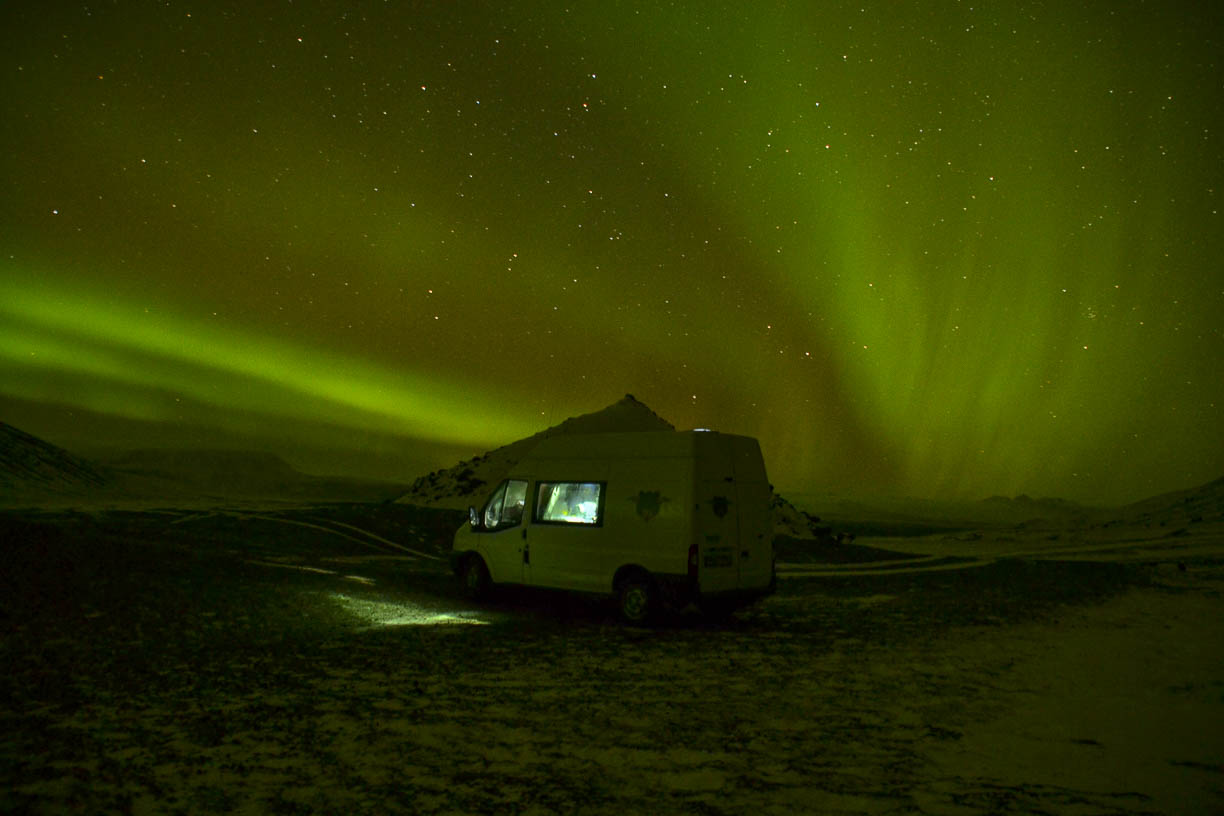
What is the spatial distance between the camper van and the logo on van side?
0.01 meters

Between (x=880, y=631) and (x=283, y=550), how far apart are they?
16939 mm

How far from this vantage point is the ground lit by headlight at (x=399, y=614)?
38.0 ft

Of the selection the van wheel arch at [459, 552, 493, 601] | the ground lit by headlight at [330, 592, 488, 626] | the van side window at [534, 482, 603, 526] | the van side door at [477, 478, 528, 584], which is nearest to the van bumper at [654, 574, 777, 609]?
the van side window at [534, 482, 603, 526]

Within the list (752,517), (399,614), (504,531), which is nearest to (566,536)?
(504,531)

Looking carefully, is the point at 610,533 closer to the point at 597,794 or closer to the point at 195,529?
the point at 597,794

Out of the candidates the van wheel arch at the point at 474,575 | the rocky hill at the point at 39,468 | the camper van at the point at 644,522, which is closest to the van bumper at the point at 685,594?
the camper van at the point at 644,522

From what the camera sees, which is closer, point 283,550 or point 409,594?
point 409,594

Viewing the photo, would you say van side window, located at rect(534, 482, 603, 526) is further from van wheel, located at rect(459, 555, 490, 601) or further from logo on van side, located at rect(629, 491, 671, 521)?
van wheel, located at rect(459, 555, 490, 601)

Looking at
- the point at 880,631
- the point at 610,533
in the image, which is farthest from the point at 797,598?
the point at 610,533

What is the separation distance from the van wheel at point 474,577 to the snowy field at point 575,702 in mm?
587

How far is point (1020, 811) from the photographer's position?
454 cm

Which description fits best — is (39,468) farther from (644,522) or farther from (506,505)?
(644,522)

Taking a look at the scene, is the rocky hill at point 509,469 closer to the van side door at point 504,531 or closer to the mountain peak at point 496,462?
the mountain peak at point 496,462

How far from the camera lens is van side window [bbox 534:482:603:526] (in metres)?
12.5
